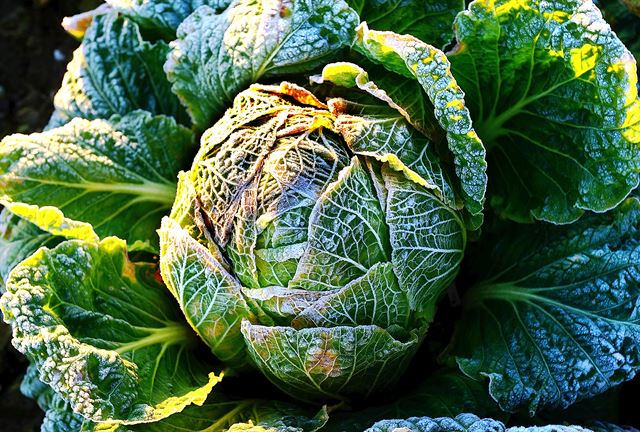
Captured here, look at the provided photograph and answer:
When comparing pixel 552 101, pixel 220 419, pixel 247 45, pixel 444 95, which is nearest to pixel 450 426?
pixel 220 419

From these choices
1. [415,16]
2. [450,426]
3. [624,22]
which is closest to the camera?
[450,426]

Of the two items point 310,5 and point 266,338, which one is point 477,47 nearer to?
point 310,5

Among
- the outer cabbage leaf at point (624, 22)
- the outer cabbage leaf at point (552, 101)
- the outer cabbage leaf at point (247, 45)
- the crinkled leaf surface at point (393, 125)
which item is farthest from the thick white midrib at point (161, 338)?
the outer cabbage leaf at point (624, 22)

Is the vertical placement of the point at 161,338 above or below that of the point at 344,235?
below

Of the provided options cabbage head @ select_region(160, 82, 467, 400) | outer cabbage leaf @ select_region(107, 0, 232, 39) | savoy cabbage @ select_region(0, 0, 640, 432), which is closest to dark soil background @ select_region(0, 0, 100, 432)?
outer cabbage leaf @ select_region(107, 0, 232, 39)

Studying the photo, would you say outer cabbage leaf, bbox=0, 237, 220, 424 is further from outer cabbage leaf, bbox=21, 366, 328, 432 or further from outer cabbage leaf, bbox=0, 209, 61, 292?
outer cabbage leaf, bbox=0, 209, 61, 292

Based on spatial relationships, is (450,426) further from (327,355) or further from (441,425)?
Result: (327,355)

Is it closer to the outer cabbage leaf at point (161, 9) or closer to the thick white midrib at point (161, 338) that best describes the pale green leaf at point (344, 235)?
the thick white midrib at point (161, 338)
